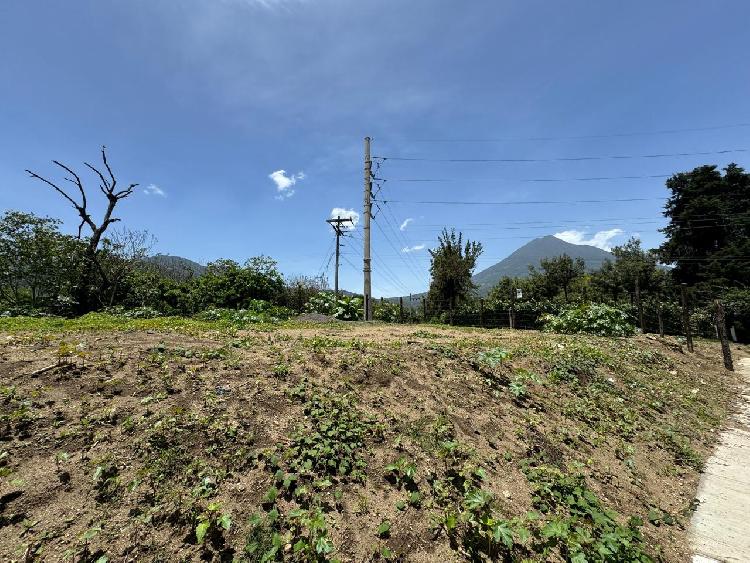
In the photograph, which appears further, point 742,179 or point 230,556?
point 742,179

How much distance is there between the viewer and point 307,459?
127 inches

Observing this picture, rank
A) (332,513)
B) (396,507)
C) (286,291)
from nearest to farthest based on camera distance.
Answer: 1. (332,513)
2. (396,507)
3. (286,291)

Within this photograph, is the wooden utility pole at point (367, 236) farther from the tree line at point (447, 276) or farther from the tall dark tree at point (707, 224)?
the tall dark tree at point (707, 224)

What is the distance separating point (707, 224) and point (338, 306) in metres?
39.8

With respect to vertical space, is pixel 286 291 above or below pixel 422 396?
above

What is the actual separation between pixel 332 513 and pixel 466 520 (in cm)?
111

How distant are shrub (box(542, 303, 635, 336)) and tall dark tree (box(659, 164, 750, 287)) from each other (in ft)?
94.7

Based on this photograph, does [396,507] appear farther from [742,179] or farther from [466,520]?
[742,179]

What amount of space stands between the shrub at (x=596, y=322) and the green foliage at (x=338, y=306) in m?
8.45

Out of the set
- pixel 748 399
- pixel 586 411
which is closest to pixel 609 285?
pixel 748 399

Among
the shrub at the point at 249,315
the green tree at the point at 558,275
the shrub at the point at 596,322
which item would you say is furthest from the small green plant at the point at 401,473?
the green tree at the point at 558,275

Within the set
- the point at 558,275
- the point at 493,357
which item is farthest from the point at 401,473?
the point at 558,275

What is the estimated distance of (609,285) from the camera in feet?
131

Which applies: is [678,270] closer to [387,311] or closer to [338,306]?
[387,311]
